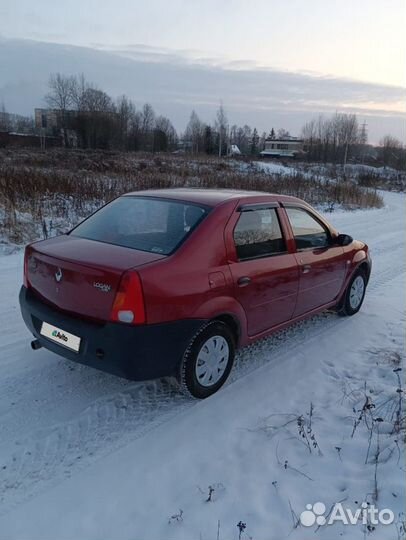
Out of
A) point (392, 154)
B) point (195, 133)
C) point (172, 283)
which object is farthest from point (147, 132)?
point (172, 283)

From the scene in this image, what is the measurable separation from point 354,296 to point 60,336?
3823mm

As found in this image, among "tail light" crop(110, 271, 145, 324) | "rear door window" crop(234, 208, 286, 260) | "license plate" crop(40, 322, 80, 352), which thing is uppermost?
"rear door window" crop(234, 208, 286, 260)

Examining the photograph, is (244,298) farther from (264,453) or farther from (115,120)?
(115,120)

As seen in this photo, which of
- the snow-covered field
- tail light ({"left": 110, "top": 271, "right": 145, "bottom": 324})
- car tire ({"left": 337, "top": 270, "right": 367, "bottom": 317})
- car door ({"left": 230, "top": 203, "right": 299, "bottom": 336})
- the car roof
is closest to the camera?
the snow-covered field

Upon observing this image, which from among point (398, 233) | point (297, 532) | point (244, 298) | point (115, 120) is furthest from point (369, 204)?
point (115, 120)

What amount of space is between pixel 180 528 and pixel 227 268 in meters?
1.86

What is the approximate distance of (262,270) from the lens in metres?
3.89

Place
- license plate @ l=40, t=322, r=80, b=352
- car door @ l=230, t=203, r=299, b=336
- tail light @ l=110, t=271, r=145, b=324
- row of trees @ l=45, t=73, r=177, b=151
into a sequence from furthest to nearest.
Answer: row of trees @ l=45, t=73, r=177, b=151 < car door @ l=230, t=203, r=299, b=336 < license plate @ l=40, t=322, r=80, b=352 < tail light @ l=110, t=271, r=145, b=324

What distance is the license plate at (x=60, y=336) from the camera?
3.23 meters

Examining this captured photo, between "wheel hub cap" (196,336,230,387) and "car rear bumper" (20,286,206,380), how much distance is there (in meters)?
0.23

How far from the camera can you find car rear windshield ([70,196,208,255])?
349 cm

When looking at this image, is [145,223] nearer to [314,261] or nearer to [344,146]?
[314,261]

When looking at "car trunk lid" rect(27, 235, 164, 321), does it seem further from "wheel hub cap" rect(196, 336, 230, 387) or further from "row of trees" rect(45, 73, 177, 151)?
"row of trees" rect(45, 73, 177, 151)

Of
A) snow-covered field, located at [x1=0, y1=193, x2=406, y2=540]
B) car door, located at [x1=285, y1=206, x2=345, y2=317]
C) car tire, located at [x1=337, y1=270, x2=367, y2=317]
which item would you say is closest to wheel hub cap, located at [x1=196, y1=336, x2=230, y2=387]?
snow-covered field, located at [x1=0, y1=193, x2=406, y2=540]
